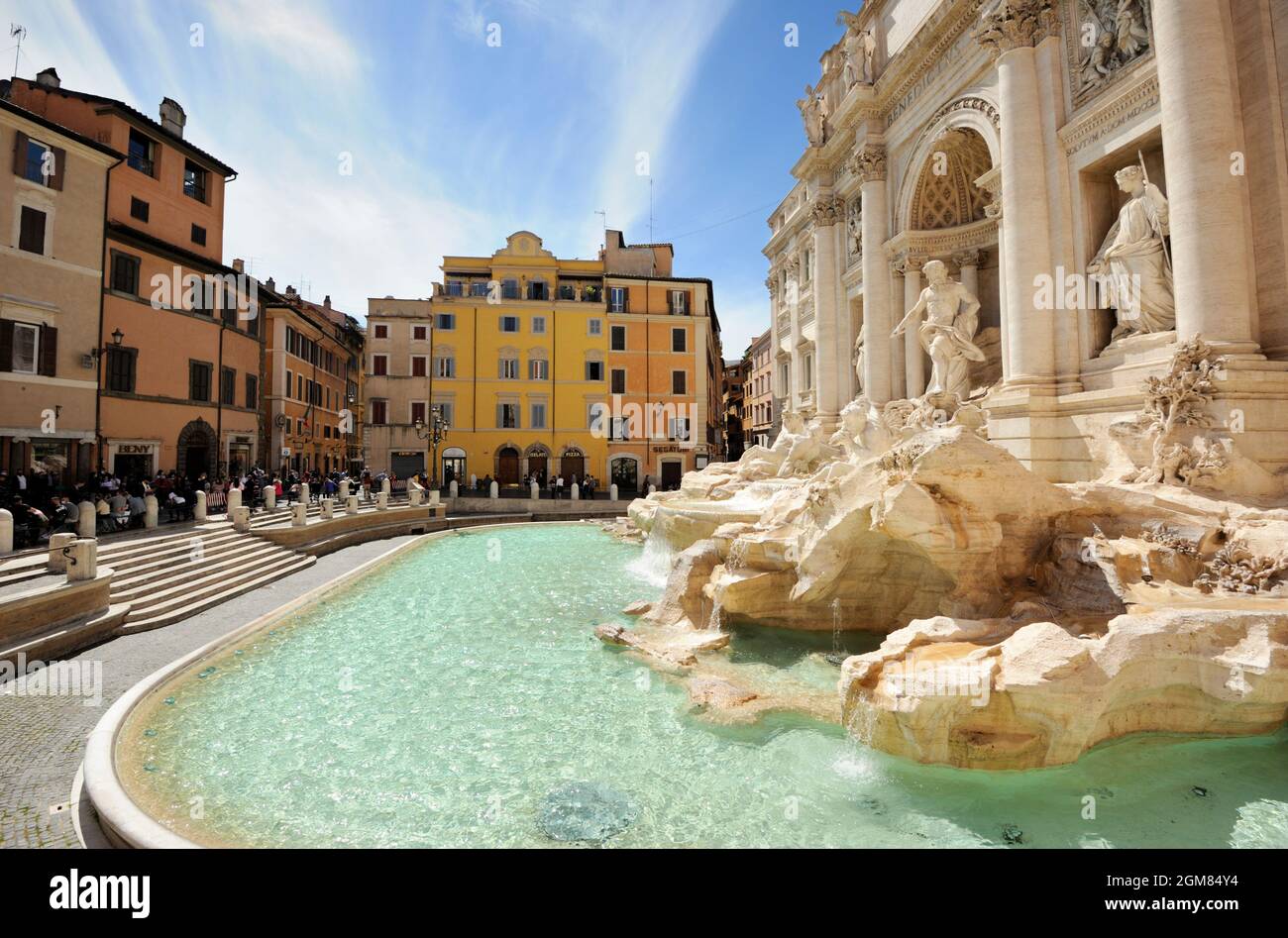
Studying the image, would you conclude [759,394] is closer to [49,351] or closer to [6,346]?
[49,351]

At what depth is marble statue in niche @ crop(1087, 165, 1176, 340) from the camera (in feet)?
31.8

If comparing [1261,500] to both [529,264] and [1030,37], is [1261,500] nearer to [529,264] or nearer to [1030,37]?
[1030,37]

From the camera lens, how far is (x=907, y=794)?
477 centimetres

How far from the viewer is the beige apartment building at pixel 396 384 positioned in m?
34.7

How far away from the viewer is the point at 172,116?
2348 cm

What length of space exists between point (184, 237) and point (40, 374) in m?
8.19

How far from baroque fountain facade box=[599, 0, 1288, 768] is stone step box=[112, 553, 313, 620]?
25.1 ft

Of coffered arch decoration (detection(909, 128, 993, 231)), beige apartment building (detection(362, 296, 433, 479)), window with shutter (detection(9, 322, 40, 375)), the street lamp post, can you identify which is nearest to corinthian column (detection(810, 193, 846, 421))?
coffered arch decoration (detection(909, 128, 993, 231))

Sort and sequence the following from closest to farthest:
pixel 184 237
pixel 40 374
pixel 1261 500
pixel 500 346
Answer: pixel 1261 500 < pixel 40 374 < pixel 184 237 < pixel 500 346

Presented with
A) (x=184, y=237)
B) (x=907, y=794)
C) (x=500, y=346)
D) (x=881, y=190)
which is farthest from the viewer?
(x=500, y=346)

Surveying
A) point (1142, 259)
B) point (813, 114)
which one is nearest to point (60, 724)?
point (1142, 259)

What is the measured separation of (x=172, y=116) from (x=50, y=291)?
39.2 feet

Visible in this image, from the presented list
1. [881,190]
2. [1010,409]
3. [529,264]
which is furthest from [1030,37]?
[529,264]

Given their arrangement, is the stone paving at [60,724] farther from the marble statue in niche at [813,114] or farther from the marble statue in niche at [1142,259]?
the marble statue in niche at [813,114]
